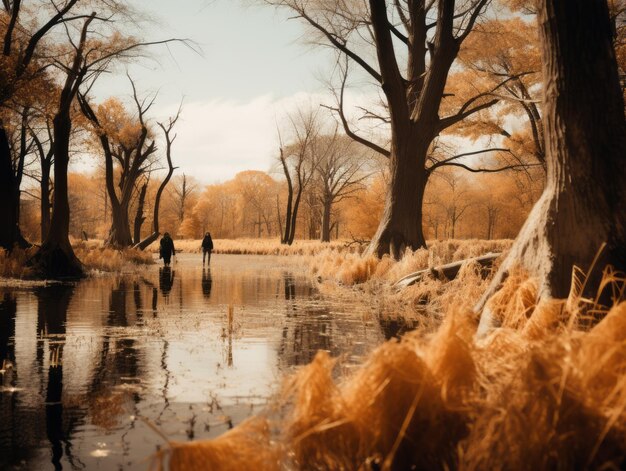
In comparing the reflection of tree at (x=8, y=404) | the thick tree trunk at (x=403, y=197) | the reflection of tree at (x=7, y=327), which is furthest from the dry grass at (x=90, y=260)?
the thick tree trunk at (x=403, y=197)

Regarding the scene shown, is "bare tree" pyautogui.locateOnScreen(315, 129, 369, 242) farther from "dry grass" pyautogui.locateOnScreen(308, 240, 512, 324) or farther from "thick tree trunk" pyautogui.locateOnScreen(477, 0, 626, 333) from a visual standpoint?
"thick tree trunk" pyautogui.locateOnScreen(477, 0, 626, 333)

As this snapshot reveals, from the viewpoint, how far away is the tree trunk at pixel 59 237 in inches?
696

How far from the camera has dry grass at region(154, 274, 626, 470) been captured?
2717 mm

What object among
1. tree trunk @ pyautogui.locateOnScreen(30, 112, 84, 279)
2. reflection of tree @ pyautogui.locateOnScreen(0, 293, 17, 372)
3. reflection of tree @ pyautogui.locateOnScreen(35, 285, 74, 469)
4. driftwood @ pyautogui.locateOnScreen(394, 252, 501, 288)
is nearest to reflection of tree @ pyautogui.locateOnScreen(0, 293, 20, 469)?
reflection of tree @ pyautogui.locateOnScreen(0, 293, 17, 372)

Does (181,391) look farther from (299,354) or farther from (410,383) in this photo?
(410,383)

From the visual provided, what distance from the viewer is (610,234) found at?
19.0 feet

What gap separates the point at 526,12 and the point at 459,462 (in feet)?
73.1

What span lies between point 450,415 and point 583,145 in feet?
12.6

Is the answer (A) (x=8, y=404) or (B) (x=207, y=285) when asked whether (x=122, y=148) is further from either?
(A) (x=8, y=404)

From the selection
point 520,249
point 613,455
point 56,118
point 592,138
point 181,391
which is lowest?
point 181,391

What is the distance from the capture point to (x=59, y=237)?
1784cm

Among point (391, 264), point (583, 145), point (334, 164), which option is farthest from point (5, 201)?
point (334, 164)

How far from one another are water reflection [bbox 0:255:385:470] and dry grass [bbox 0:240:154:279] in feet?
14.7

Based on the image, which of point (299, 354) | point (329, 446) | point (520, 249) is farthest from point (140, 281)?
point (329, 446)
